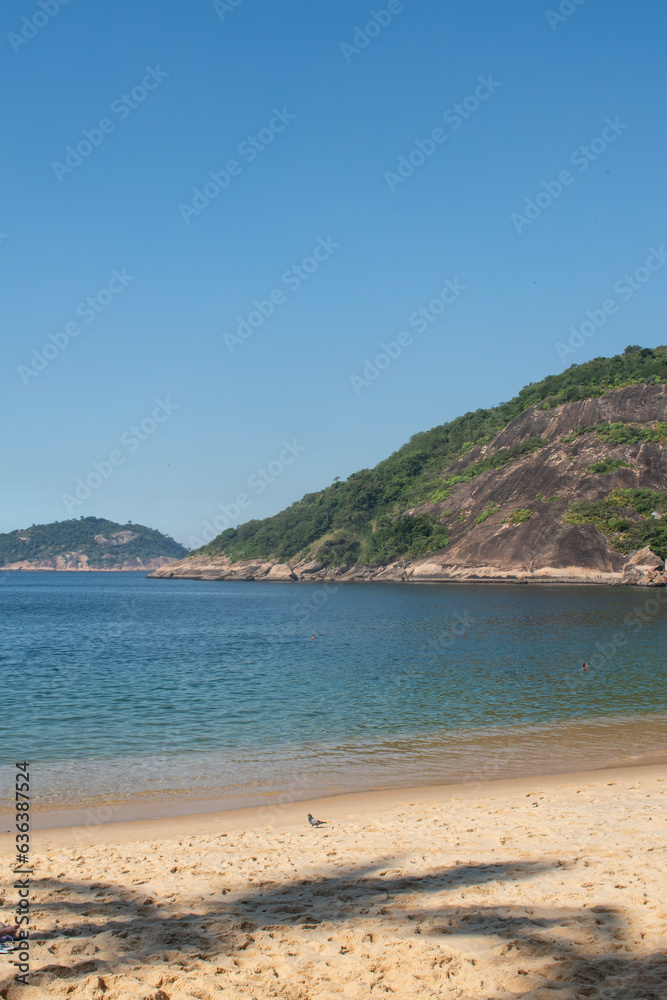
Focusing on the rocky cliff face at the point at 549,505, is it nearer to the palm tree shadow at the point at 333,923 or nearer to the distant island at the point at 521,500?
the distant island at the point at 521,500

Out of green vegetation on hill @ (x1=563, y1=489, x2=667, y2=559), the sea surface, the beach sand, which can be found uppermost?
green vegetation on hill @ (x1=563, y1=489, x2=667, y2=559)

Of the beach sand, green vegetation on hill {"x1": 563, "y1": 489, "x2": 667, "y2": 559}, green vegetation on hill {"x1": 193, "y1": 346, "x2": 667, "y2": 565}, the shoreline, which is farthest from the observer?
green vegetation on hill {"x1": 193, "y1": 346, "x2": 667, "y2": 565}

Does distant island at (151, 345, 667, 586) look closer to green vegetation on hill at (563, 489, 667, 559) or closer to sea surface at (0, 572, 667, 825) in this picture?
green vegetation on hill at (563, 489, 667, 559)

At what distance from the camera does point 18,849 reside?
9469mm

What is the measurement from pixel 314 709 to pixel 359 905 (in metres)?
13.8

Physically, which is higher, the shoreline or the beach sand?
the beach sand

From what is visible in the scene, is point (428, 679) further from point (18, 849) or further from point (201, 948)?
point (201, 948)

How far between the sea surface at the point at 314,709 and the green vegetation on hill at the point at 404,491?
8001cm

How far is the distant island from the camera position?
91562 mm

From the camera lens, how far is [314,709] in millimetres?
20469

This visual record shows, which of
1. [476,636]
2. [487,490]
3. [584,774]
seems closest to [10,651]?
[476,636]

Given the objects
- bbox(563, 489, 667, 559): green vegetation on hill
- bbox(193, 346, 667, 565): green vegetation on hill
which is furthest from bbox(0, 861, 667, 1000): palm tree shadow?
bbox(193, 346, 667, 565): green vegetation on hill

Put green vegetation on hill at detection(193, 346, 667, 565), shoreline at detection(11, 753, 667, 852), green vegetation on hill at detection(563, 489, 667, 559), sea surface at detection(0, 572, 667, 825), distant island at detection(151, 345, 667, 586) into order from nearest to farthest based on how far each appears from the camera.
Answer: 1. shoreline at detection(11, 753, 667, 852)
2. sea surface at detection(0, 572, 667, 825)
3. green vegetation on hill at detection(563, 489, 667, 559)
4. distant island at detection(151, 345, 667, 586)
5. green vegetation on hill at detection(193, 346, 667, 565)

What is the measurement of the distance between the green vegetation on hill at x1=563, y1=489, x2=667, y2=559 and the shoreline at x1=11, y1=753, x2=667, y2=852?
261 ft
